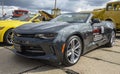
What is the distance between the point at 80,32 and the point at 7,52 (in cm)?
228

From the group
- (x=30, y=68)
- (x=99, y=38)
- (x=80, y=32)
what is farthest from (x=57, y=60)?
(x=99, y=38)

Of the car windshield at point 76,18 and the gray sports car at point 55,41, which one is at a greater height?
→ the car windshield at point 76,18

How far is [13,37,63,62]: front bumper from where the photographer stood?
146 inches

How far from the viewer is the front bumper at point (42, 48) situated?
12.2 feet

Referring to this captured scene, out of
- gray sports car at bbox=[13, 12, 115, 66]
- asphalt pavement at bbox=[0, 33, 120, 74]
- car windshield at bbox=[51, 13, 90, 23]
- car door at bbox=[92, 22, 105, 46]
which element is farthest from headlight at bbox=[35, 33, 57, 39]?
car door at bbox=[92, 22, 105, 46]

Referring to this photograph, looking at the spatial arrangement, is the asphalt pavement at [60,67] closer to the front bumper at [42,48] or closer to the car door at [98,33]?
the front bumper at [42,48]

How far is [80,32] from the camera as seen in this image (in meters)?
4.28

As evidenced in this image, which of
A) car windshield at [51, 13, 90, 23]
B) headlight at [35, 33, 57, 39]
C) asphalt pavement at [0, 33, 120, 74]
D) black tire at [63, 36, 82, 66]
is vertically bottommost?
asphalt pavement at [0, 33, 120, 74]

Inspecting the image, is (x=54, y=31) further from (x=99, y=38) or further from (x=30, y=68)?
(x=99, y=38)

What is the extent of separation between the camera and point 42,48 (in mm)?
3797

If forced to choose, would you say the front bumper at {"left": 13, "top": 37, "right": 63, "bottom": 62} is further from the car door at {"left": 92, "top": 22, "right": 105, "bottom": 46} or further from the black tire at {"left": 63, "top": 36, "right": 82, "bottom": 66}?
the car door at {"left": 92, "top": 22, "right": 105, "bottom": 46}

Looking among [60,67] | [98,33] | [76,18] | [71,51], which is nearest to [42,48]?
[60,67]

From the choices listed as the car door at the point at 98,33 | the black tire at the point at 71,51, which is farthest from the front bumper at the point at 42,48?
the car door at the point at 98,33

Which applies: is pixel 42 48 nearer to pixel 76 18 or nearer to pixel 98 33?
pixel 76 18
